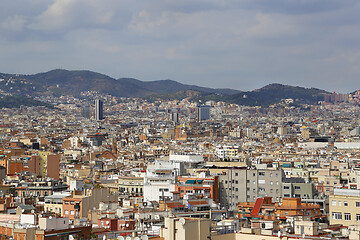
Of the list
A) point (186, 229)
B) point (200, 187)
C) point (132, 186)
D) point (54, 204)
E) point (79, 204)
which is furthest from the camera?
point (132, 186)

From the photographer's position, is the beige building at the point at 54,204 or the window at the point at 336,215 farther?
the beige building at the point at 54,204

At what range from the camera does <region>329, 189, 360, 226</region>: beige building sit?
116ft

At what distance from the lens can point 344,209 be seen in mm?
35781

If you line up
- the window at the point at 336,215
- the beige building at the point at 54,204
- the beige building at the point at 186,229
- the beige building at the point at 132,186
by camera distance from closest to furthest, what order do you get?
1. the beige building at the point at 186,229
2. the window at the point at 336,215
3. the beige building at the point at 54,204
4. the beige building at the point at 132,186

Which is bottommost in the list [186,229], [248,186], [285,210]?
[285,210]

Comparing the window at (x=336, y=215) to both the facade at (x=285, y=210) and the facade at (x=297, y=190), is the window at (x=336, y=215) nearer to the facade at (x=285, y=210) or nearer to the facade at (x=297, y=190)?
the facade at (x=285, y=210)

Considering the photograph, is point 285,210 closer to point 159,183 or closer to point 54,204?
point 54,204

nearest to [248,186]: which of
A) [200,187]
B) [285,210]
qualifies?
[200,187]

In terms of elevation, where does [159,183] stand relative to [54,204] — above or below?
above

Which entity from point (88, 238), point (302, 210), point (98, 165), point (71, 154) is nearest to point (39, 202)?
point (302, 210)

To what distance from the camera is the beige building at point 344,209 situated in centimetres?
3538

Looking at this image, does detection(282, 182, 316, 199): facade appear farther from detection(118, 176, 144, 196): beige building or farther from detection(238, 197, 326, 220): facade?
detection(118, 176, 144, 196): beige building

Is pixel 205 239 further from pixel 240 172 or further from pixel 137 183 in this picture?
pixel 137 183

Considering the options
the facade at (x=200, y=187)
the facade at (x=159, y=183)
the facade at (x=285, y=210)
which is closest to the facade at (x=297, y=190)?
the facade at (x=200, y=187)
